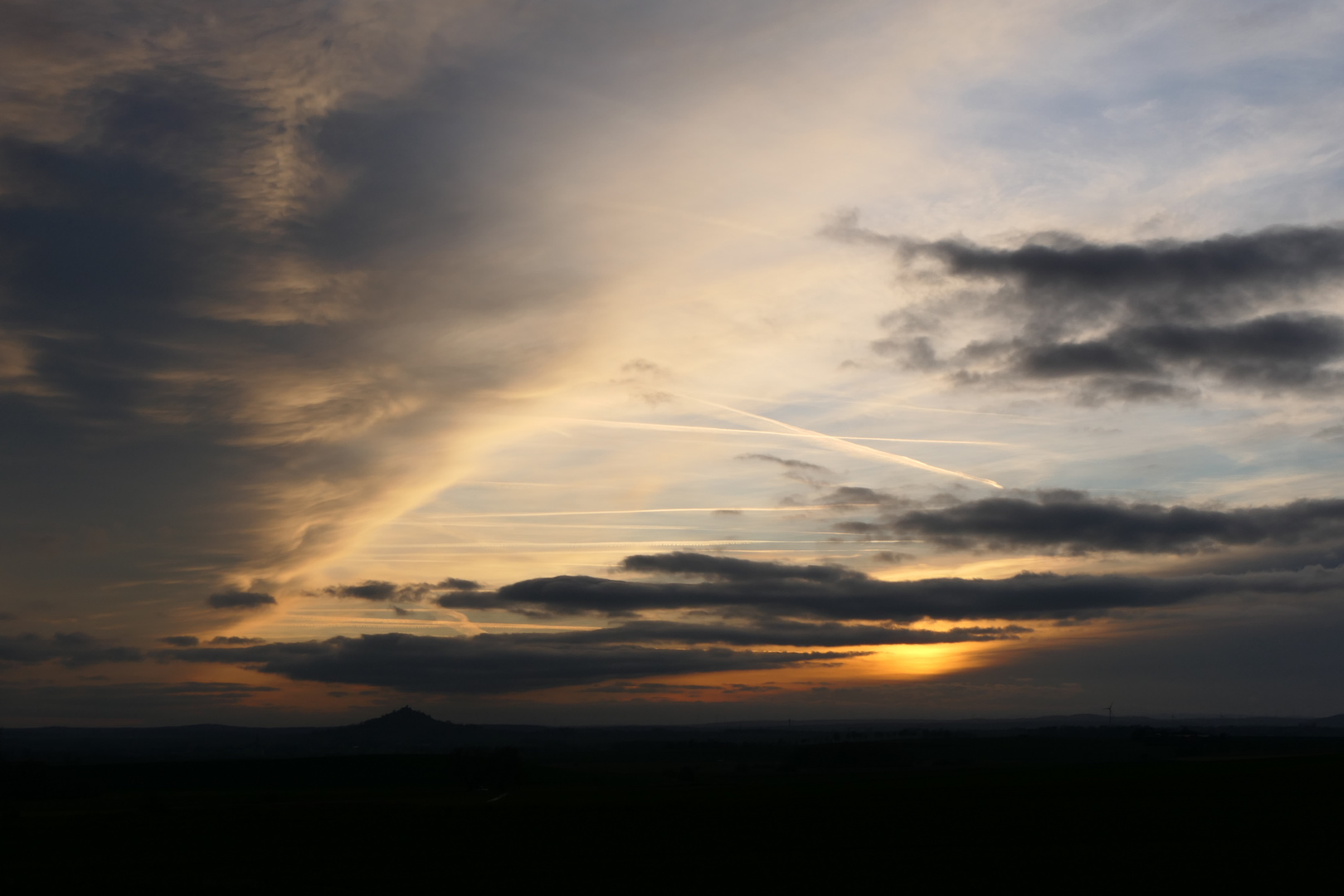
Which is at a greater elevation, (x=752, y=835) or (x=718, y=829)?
(x=752, y=835)

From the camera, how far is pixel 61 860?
2689 inches

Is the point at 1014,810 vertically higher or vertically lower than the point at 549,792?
higher

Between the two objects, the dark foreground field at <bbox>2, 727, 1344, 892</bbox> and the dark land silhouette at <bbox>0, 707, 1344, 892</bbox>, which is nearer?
the dark foreground field at <bbox>2, 727, 1344, 892</bbox>

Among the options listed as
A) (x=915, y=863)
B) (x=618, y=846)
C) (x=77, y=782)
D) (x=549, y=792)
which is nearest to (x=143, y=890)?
(x=618, y=846)

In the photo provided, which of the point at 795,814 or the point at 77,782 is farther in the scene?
the point at 77,782

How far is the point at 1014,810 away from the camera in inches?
3147

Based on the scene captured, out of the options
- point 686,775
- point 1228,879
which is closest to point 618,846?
point 1228,879

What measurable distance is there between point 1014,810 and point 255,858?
60.9m

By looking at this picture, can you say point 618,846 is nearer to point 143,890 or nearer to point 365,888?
point 365,888

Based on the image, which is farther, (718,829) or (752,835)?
(718,829)

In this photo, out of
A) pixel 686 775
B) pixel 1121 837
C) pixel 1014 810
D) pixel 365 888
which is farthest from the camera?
pixel 686 775

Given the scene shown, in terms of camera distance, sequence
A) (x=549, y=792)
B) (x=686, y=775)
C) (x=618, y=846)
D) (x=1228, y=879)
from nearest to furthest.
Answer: (x=1228, y=879) < (x=618, y=846) < (x=549, y=792) < (x=686, y=775)

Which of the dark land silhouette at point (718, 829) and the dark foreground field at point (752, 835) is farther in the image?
the dark land silhouette at point (718, 829)

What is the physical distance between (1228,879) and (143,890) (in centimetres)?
5902
